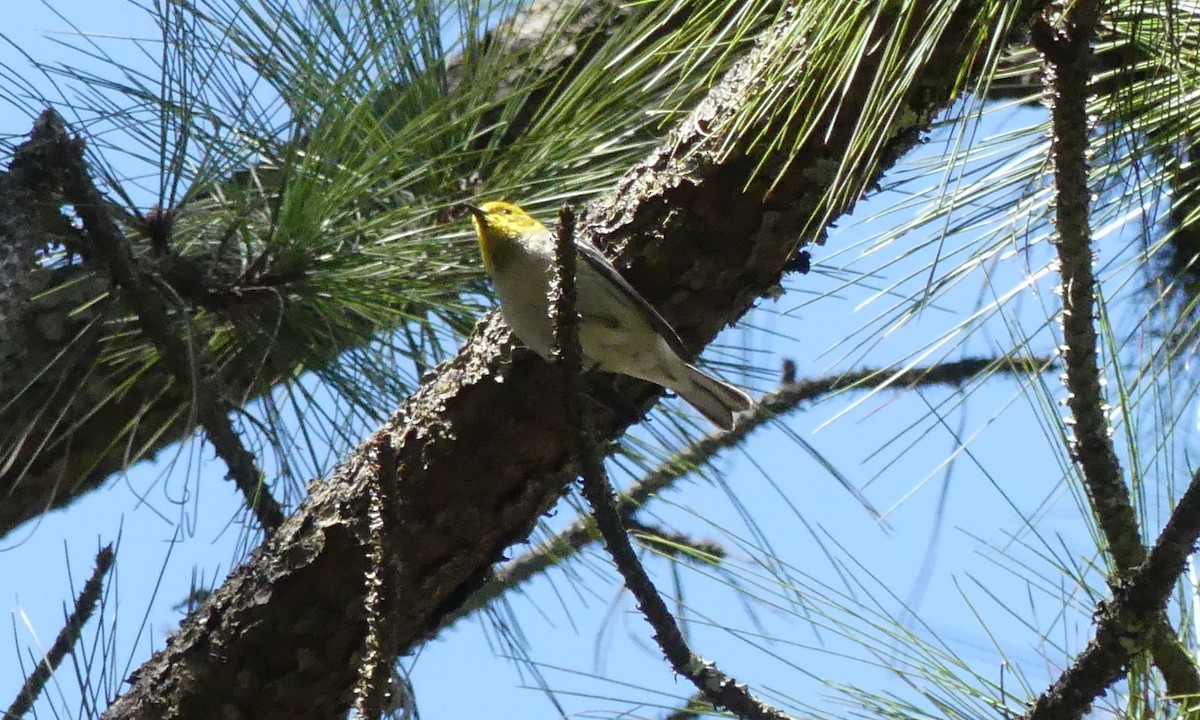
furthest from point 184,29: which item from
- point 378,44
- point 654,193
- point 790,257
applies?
point 790,257

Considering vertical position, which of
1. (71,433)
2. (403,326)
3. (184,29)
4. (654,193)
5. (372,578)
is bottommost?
(372,578)

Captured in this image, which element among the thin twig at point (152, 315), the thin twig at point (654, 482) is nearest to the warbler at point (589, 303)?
the thin twig at point (654, 482)

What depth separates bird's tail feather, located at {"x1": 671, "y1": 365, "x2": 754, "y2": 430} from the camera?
2012 mm

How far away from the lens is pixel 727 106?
160 cm

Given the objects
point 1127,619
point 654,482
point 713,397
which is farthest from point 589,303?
point 1127,619

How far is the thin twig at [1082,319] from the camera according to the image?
3.83 ft

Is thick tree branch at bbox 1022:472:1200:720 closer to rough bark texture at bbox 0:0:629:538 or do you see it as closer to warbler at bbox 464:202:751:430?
warbler at bbox 464:202:751:430

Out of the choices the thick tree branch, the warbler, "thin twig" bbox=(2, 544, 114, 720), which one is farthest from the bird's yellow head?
the thick tree branch

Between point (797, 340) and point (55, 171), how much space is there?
1.33 m

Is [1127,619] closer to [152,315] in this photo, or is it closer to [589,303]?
[589,303]

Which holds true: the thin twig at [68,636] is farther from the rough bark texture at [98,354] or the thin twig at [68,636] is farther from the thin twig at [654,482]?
the thin twig at [654,482]

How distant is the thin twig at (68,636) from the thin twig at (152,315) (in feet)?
0.74

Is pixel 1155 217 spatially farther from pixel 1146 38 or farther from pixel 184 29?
pixel 184 29

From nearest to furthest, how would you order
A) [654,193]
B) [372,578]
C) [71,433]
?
[372,578] < [654,193] < [71,433]
